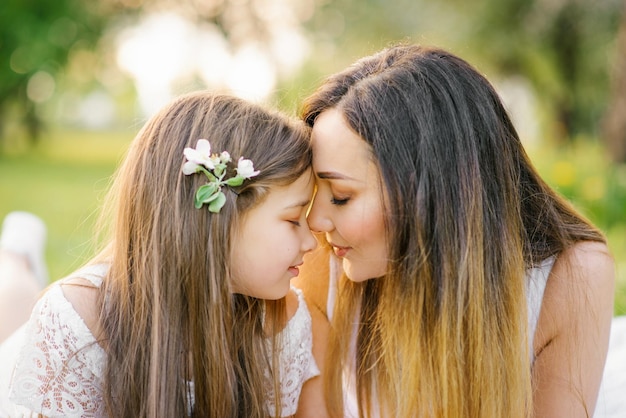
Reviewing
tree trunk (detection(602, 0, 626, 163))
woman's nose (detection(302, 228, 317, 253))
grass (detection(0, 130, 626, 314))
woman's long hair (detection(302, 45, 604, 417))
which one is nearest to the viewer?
woman's long hair (detection(302, 45, 604, 417))

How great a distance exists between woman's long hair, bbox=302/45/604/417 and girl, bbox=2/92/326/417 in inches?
10.7

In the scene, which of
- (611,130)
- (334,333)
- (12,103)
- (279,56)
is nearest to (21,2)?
(12,103)

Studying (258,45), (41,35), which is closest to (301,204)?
(41,35)

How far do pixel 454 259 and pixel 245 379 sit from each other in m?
0.75

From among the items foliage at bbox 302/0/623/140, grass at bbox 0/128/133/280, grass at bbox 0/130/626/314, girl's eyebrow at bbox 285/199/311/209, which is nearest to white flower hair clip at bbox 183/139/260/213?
girl's eyebrow at bbox 285/199/311/209

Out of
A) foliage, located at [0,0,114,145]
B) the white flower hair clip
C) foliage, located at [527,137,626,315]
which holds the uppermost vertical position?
foliage, located at [0,0,114,145]

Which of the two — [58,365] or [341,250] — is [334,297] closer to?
[341,250]

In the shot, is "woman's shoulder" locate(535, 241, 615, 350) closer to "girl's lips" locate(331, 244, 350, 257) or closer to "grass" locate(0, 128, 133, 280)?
"girl's lips" locate(331, 244, 350, 257)

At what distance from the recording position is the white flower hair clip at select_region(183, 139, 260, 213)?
6.61ft

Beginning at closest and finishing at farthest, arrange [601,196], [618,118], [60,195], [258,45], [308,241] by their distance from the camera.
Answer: [308,241] < [601,196] < [618,118] < [60,195] < [258,45]

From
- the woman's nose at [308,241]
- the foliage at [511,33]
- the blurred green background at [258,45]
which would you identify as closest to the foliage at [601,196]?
the woman's nose at [308,241]

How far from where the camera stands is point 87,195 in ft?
33.6

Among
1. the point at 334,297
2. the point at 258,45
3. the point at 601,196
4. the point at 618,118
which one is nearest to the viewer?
the point at 334,297

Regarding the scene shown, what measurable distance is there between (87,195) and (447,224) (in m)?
8.93
